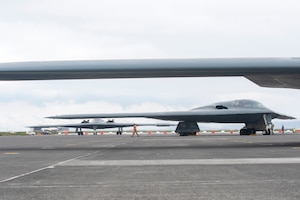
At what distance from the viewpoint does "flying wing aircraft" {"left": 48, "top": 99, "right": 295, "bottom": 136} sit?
4516cm

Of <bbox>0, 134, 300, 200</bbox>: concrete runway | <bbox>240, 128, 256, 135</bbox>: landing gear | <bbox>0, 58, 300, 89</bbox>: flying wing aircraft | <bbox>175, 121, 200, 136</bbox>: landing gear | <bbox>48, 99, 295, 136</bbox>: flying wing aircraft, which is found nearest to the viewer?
<bbox>0, 134, 300, 200</bbox>: concrete runway

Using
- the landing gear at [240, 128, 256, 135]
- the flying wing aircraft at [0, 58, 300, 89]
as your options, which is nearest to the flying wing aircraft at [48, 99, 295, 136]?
the landing gear at [240, 128, 256, 135]

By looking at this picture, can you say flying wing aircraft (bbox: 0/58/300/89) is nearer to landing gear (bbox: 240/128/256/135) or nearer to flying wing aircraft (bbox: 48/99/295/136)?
A: flying wing aircraft (bbox: 48/99/295/136)

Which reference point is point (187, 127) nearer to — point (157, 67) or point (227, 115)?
point (227, 115)

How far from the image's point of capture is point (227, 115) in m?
45.5

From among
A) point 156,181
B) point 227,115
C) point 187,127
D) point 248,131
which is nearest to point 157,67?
point 156,181

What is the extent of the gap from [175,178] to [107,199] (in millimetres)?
2312

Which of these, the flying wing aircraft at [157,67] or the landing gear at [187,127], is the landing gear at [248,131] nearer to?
the landing gear at [187,127]

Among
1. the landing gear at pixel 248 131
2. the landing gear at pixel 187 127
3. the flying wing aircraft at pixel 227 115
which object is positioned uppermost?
the flying wing aircraft at pixel 227 115

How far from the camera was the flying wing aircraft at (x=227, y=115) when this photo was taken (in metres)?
45.2

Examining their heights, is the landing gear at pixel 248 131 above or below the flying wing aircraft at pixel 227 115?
below

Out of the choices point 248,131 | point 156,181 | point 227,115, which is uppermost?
point 156,181

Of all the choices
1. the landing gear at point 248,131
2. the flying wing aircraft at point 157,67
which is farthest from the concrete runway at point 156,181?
the landing gear at point 248,131

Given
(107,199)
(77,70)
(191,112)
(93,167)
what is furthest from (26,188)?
(191,112)
